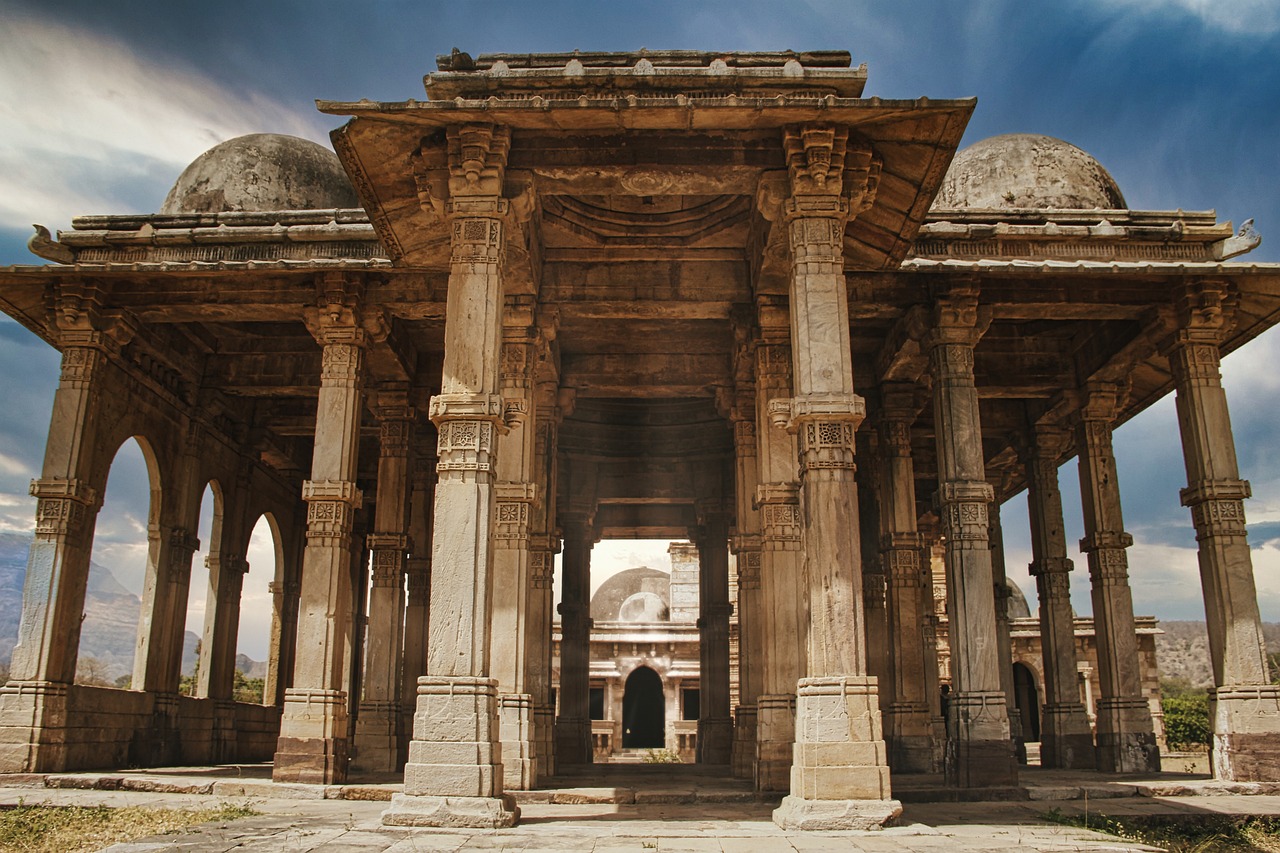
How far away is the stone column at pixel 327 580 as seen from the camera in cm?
1383

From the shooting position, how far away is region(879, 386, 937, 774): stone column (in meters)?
18.7

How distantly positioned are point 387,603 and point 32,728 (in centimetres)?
539

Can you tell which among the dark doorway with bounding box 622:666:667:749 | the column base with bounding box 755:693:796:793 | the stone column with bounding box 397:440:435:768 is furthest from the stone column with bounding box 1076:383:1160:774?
the dark doorway with bounding box 622:666:667:749

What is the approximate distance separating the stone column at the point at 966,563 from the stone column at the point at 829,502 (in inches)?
186

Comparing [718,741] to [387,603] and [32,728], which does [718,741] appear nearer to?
[387,603]

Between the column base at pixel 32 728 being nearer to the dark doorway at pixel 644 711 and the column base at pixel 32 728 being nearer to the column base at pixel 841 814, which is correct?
the column base at pixel 841 814

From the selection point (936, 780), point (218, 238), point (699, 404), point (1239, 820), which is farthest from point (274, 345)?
point (1239, 820)

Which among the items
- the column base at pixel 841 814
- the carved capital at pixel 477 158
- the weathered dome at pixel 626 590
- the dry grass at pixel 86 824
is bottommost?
the dry grass at pixel 86 824

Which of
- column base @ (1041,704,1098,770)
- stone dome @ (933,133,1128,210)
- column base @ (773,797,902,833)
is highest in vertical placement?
Result: stone dome @ (933,133,1128,210)

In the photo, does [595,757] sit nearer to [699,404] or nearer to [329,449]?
[699,404]

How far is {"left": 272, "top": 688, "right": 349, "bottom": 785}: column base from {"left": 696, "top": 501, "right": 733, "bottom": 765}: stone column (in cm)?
1109

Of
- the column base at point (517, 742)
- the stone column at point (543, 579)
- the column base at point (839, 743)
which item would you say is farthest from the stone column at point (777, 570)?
the stone column at point (543, 579)

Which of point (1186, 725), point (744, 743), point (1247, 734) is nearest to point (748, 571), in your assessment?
point (744, 743)

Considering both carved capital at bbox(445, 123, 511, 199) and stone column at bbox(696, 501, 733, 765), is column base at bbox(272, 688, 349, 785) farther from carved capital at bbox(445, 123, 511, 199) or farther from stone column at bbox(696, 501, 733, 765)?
stone column at bbox(696, 501, 733, 765)
